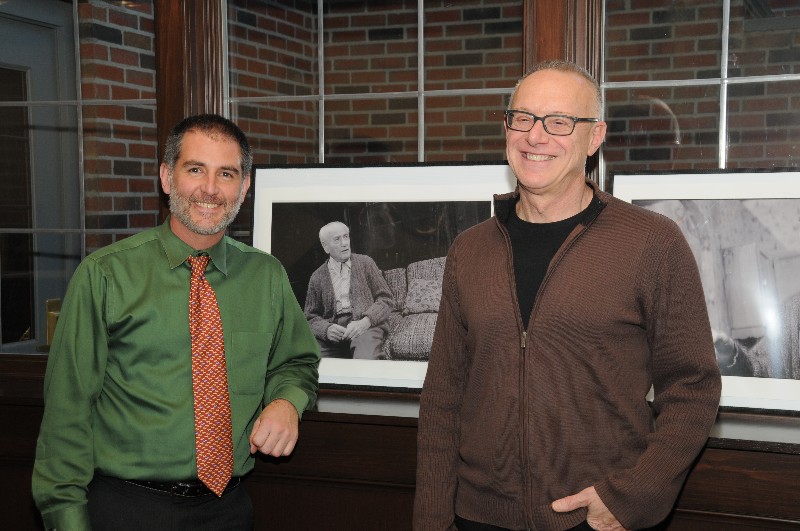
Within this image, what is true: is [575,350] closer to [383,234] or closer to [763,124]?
[383,234]

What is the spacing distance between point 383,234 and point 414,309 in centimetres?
25

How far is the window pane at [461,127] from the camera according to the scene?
2988mm

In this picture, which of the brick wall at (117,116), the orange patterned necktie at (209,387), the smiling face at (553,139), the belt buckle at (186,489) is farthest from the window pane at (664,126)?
the brick wall at (117,116)

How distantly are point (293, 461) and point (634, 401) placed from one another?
3.72ft

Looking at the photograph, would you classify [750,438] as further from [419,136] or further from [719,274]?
[419,136]

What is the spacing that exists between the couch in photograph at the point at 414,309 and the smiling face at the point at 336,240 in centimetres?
17

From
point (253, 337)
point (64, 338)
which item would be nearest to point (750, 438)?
point (253, 337)

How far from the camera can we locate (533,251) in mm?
1654

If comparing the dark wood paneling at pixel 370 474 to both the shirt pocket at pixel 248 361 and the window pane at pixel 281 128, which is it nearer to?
the shirt pocket at pixel 248 361

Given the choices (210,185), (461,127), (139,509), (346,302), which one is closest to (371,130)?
(461,127)

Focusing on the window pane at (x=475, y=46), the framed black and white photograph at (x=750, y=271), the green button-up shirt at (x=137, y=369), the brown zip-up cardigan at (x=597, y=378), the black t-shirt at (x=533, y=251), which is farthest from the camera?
the window pane at (x=475, y=46)

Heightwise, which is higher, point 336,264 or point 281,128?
point 281,128

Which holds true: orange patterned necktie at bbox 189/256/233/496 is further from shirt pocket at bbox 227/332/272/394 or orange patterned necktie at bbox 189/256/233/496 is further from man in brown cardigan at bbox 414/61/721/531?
man in brown cardigan at bbox 414/61/721/531

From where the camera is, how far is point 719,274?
7.22ft
